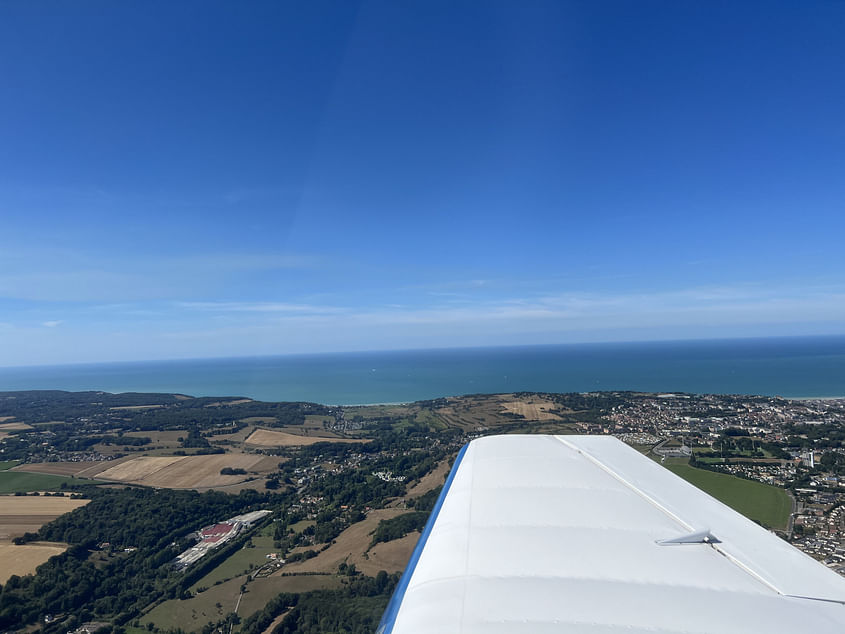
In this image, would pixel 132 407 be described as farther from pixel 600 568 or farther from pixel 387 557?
pixel 600 568

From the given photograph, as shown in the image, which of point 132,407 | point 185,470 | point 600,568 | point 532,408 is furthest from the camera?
point 132,407

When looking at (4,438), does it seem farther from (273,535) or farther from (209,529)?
(273,535)

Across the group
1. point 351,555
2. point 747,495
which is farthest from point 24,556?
point 747,495

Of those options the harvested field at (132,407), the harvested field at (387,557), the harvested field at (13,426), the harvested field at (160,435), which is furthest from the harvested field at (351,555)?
the harvested field at (132,407)

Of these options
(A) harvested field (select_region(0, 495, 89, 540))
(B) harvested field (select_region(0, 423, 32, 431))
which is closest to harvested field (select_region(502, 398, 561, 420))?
(A) harvested field (select_region(0, 495, 89, 540))

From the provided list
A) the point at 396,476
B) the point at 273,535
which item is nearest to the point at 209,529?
the point at 273,535

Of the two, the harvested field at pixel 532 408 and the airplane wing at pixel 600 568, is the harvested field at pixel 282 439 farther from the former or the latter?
the airplane wing at pixel 600 568
